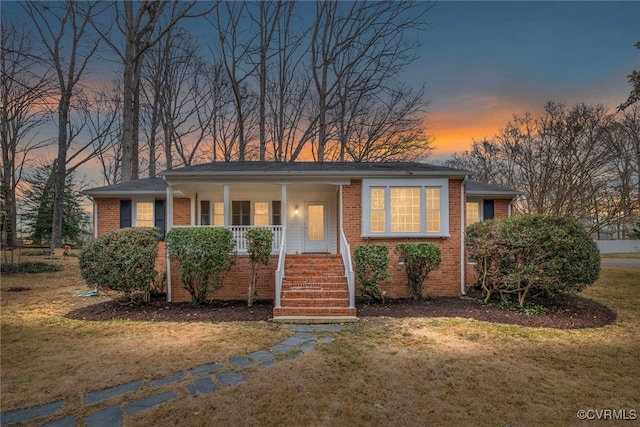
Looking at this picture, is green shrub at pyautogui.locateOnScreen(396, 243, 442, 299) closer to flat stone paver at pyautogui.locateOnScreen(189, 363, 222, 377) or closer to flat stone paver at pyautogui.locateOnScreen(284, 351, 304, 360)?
flat stone paver at pyautogui.locateOnScreen(284, 351, 304, 360)

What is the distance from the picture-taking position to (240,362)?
15.4 feet

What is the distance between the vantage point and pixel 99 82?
73.4 ft

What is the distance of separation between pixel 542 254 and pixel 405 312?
343cm

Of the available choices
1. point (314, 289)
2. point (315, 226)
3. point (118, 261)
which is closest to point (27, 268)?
point (118, 261)

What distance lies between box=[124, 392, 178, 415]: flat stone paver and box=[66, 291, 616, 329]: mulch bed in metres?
3.49

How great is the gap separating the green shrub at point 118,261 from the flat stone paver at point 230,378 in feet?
15.7

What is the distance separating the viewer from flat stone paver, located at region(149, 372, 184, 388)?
156 inches

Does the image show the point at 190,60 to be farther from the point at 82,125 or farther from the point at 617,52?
the point at 617,52

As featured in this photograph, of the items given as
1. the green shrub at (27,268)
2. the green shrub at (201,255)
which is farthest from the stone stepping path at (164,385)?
the green shrub at (27,268)

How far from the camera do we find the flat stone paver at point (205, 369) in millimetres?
4328

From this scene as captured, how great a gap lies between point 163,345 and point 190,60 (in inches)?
872

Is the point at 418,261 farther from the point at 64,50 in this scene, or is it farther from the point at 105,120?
the point at 105,120

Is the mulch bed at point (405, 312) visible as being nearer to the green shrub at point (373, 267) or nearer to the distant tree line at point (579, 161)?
the green shrub at point (373, 267)

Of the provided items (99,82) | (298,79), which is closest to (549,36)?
(298,79)
